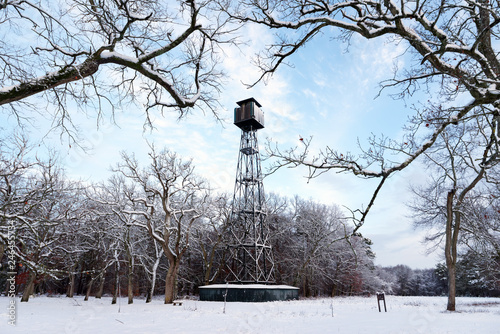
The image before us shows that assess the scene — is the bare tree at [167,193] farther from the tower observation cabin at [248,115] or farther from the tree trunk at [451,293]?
the tree trunk at [451,293]

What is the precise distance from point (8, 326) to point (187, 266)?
2580 centimetres

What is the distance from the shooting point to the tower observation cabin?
936 inches

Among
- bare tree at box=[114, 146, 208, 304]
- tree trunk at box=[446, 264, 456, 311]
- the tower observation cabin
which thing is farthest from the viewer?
the tower observation cabin

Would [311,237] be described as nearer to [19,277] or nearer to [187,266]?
[187,266]

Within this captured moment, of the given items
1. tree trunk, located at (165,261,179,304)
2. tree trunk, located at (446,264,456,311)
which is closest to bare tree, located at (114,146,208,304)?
tree trunk, located at (165,261,179,304)

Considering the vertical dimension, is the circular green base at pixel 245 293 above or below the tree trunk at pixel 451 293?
below

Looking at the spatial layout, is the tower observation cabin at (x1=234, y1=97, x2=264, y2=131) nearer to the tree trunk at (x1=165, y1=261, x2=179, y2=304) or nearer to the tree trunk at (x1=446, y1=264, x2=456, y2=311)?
the tree trunk at (x1=165, y1=261, x2=179, y2=304)

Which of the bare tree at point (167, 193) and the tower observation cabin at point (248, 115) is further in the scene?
the tower observation cabin at point (248, 115)

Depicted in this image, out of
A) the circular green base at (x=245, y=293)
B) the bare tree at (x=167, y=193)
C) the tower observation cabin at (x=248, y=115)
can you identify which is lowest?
the circular green base at (x=245, y=293)

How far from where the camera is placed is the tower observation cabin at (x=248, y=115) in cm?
2376

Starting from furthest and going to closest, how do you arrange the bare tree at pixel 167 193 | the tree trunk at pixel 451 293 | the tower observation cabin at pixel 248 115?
the tower observation cabin at pixel 248 115
the bare tree at pixel 167 193
the tree trunk at pixel 451 293

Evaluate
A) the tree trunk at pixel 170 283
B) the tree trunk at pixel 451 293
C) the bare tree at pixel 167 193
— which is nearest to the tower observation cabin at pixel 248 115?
the bare tree at pixel 167 193

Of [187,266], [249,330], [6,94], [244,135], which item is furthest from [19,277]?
[6,94]

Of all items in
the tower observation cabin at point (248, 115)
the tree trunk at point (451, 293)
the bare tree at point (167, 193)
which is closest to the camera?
the tree trunk at point (451, 293)
